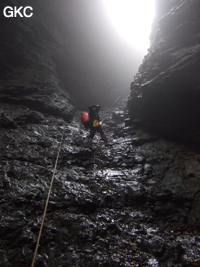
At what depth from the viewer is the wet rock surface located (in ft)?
14.8

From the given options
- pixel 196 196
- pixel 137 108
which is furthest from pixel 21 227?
pixel 137 108

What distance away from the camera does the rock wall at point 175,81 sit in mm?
9055

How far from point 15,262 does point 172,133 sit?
808 cm

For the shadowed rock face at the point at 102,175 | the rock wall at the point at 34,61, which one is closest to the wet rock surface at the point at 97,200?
the shadowed rock face at the point at 102,175

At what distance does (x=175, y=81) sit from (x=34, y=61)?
957 centimetres

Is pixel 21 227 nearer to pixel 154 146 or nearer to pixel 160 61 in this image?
pixel 154 146

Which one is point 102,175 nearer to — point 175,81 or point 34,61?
point 175,81

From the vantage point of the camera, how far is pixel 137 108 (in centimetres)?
1212

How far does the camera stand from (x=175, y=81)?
9.33 metres

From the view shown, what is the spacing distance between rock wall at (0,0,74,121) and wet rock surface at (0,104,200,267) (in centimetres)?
200

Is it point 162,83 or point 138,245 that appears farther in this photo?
point 162,83

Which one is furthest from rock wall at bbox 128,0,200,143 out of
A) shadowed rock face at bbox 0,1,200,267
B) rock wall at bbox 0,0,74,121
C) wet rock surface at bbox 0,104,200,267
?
rock wall at bbox 0,0,74,121

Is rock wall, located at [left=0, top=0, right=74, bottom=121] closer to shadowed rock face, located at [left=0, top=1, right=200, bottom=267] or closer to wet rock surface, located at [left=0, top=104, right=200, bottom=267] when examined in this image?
shadowed rock face, located at [left=0, top=1, right=200, bottom=267]

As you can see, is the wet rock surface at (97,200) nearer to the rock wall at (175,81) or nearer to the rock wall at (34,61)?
the rock wall at (175,81)
